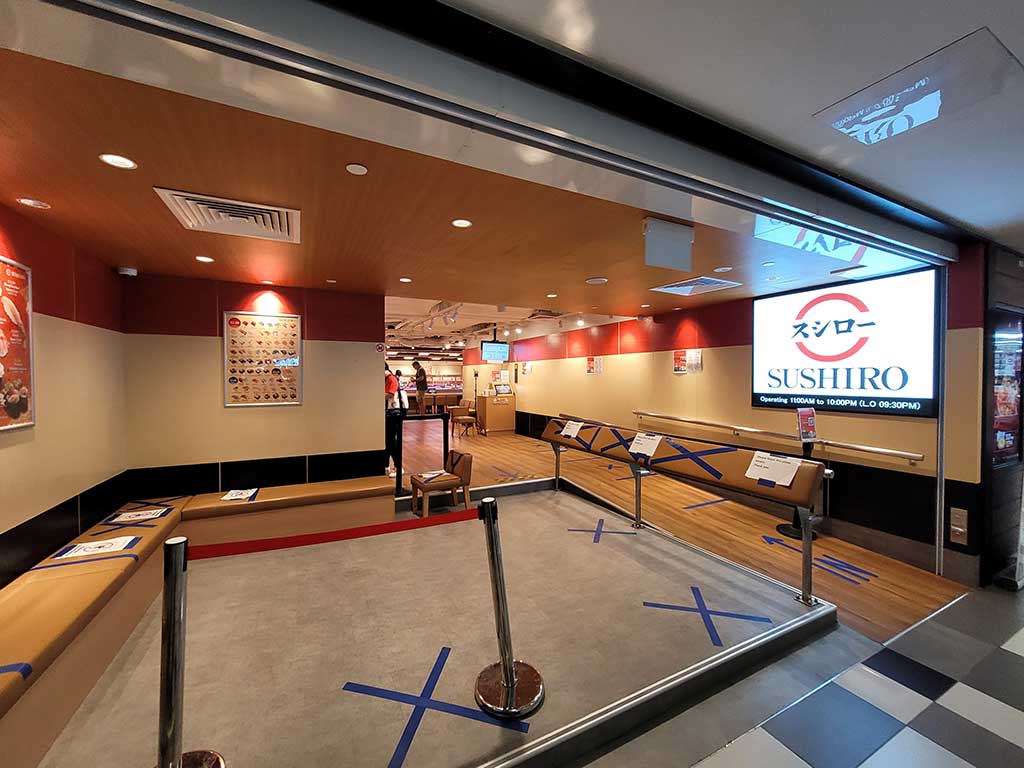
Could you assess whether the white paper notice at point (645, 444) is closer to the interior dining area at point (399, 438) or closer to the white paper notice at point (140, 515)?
the interior dining area at point (399, 438)

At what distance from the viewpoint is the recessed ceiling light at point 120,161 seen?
1.93 m

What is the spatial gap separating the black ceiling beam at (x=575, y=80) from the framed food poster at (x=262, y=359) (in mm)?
4095

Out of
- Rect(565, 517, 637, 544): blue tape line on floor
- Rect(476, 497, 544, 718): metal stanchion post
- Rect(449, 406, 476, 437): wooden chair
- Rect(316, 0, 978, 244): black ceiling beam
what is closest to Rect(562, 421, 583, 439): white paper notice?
Rect(565, 517, 637, 544): blue tape line on floor

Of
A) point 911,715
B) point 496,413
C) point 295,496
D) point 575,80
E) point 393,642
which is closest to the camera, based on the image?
point 575,80

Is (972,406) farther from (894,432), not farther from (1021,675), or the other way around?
(1021,675)

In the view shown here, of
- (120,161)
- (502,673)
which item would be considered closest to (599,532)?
(502,673)

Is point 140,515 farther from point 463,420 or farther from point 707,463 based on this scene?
point 463,420

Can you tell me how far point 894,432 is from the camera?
4.07m

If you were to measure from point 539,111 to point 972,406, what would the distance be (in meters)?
4.37

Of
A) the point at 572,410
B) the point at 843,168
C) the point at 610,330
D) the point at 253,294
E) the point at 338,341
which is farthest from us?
the point at 572,410

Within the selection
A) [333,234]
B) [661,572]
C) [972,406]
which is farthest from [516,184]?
[972,406]

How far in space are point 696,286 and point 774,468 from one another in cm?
255

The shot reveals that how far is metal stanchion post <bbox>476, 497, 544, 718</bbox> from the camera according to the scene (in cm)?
200

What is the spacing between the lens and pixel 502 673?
215 centimetres
